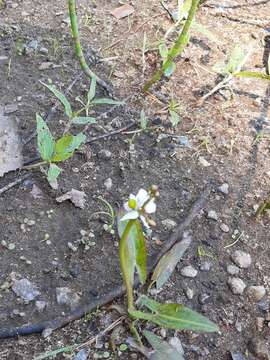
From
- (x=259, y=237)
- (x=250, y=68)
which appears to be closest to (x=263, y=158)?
(x=259, y=237)

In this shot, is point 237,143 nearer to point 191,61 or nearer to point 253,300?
point 191,61

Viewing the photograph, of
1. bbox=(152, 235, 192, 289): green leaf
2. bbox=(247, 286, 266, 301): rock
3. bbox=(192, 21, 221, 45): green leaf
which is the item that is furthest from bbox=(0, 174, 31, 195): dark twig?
bbox=(192, 21, 221, 45): green leaf

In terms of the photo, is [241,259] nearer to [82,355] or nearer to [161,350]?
[161,350]

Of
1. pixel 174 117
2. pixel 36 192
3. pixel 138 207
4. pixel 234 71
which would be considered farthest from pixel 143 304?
pixel 234 71

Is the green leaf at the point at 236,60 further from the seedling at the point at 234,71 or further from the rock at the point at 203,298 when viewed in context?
the rock at the point at 203,298

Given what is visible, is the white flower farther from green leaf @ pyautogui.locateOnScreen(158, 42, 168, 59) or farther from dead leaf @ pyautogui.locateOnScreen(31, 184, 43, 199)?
green leaf @ pyautogui.locateOnScreen(158, 42, 168, 59)

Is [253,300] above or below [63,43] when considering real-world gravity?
below

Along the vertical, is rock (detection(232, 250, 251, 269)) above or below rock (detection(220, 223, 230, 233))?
below
